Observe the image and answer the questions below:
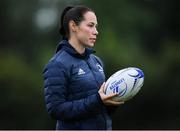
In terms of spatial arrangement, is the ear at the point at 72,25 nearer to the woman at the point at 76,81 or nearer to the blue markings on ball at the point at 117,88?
the woman at the point at 76,81

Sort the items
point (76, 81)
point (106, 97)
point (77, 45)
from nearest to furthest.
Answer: point (106, 97)
point (76, 81)
point (77, 45)

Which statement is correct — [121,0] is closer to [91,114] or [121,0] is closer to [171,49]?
[171,49]

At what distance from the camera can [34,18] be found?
1791 cm

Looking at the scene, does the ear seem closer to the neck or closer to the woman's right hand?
the neck

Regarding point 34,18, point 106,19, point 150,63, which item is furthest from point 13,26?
point 150,63

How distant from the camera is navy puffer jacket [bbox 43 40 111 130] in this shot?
16.5ft

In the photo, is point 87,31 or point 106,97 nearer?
point 106,97

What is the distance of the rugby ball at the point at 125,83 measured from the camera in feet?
16.8

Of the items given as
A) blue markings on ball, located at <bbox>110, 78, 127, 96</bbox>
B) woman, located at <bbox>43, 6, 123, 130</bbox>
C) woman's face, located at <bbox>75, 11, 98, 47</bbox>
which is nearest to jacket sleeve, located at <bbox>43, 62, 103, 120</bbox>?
woman, located at <bbox>43, 6, 123, 130</bbox>

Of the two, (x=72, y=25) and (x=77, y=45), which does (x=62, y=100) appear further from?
(x=72, y=25)

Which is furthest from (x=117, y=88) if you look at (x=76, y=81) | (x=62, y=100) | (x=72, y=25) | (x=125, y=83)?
(x=72, y=25)

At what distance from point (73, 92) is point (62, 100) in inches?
4.6

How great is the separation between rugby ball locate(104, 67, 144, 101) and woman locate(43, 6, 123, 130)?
0.06 m

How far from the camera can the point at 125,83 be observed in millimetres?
5211
